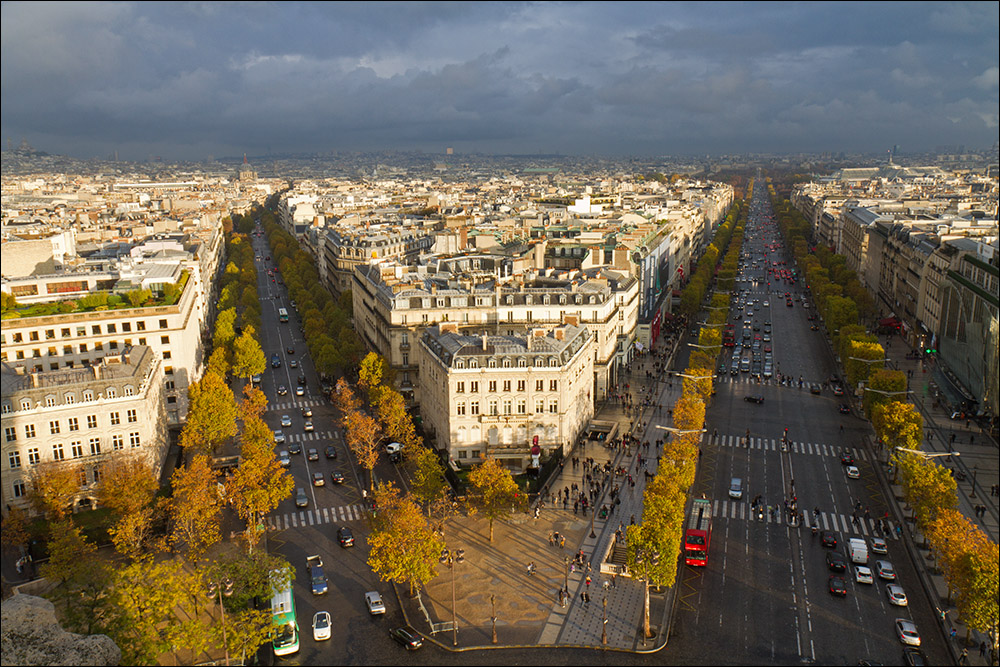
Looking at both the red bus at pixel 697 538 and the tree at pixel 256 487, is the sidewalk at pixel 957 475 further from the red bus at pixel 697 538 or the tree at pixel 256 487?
the tree at pixel 256 487

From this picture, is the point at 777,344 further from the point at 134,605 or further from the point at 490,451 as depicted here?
the point at 134,605

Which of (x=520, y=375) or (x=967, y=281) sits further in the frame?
(x=967, y=281)

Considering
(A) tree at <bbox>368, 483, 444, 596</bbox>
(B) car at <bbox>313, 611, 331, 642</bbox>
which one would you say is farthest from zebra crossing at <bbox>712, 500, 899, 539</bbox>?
(B) car at <bbox>313, 611, 331, 642</bbox>

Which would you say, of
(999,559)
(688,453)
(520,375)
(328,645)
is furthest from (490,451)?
(999,559)

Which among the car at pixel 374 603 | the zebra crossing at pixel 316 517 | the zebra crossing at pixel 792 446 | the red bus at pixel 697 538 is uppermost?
the red bus at pixel 697 538

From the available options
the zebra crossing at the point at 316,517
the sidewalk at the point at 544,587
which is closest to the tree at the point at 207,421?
the zebra crossing at the point at 316,517

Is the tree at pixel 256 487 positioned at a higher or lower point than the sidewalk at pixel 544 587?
higher
